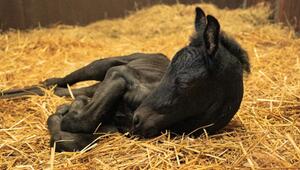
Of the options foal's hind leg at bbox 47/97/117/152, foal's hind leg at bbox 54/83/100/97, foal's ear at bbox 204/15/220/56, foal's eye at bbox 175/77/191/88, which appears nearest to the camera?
foal's ear at bbox 204/15/220/56

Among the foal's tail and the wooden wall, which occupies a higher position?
the wooden wall

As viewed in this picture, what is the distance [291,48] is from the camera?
5652 mm

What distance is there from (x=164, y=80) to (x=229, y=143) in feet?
1.80

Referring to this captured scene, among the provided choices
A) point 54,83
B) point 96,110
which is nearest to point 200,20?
point 96,110

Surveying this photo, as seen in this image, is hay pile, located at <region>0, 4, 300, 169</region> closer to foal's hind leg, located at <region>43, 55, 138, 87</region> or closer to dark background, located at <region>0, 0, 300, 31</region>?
dark background, located at <region>0, 0, 300, 31</region>

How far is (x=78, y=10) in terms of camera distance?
285 inches

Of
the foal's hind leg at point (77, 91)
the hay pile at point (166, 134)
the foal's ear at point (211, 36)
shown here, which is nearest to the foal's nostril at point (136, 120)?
the hay pile at point (166, 134)

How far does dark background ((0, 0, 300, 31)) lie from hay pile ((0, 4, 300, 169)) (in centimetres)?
15

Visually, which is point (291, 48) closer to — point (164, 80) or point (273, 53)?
point (273, 53)

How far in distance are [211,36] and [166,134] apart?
0.67m

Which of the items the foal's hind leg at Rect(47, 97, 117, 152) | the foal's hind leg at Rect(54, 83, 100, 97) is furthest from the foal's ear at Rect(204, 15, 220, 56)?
the foal's hind leg at Rect(54, 83, 100, 97)

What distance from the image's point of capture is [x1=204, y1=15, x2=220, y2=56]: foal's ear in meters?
2.68

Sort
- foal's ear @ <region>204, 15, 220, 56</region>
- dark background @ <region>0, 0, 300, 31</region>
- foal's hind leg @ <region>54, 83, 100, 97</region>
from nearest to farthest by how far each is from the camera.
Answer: foal's ear @ <region>204, 15, 220, 56</region>, foal's hind leg @ <region>54, 83, 100, 97</region>, dark background @ <region>0, 0, 300, 31</region>

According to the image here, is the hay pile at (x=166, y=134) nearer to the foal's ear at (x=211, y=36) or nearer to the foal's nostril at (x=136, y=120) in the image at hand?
the foal's nostril at (x=136, y=120)
